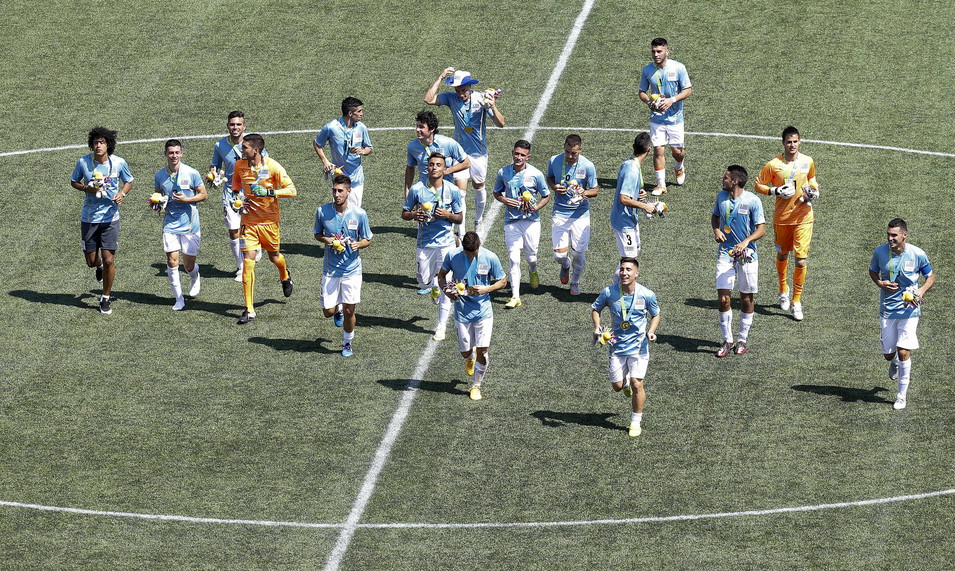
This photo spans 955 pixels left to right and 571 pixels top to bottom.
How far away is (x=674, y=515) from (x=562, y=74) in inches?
645

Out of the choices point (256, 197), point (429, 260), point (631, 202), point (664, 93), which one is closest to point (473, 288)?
point (429, 260)

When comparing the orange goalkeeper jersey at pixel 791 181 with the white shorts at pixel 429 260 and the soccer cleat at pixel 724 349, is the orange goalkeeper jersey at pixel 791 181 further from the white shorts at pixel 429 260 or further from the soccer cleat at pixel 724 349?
the white shorts at pixel 429 260

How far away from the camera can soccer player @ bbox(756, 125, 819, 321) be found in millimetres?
23375

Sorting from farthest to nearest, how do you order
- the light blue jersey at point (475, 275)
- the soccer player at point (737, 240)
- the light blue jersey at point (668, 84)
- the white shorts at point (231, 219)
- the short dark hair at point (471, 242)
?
the light blue jersey at point (668, 84) < the white shorts at point (231, 219) < the soccer player at point (737, 240) < the light blue jersey at point (475, 275) < the short dark hair at point (471, 242)

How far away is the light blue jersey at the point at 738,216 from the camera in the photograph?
2200cm

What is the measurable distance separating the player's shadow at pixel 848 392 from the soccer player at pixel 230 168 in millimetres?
8281

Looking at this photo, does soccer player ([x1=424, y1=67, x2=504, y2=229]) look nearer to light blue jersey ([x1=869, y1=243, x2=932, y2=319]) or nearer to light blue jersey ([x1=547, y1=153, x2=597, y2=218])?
light blue jersey ([x1=547, y1=153, x2=597, y2=218])

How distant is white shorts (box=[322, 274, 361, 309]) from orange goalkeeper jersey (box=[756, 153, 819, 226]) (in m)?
6.11

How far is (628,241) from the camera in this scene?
78.3ft

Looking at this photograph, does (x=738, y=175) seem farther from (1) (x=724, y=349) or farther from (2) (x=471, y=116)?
(2) (x=471, y=116)

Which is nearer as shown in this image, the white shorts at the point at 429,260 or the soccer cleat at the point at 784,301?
the white shorts at the point at 429,260

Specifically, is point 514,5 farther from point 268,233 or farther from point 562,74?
point 268,233

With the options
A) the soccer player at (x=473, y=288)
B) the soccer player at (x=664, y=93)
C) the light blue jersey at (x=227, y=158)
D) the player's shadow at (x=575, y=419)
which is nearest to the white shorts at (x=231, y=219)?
the light blue jersey at (x=227, y=158)

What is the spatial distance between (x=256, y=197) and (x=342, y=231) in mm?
2066
